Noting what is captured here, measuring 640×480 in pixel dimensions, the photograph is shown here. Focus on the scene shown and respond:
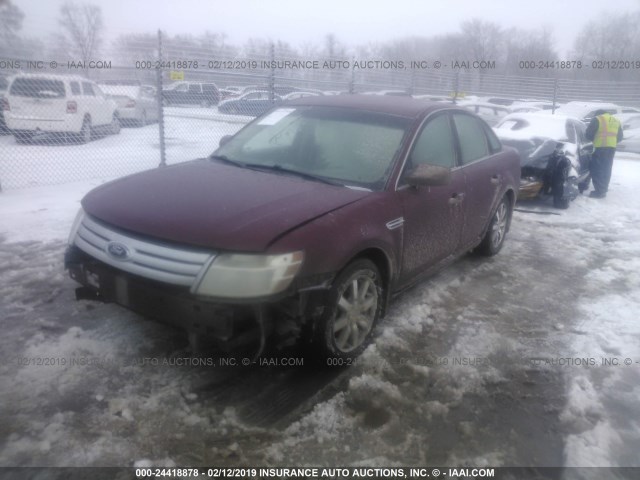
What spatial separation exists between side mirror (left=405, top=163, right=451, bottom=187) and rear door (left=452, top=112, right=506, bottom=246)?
0.93 meters

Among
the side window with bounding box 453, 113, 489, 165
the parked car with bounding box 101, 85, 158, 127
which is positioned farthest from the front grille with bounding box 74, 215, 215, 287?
the parked car with bounding box 101, 85, 158, 127

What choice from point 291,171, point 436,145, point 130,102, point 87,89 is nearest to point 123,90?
point 130,102

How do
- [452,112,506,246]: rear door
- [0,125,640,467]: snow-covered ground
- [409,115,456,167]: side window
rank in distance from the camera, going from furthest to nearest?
[452,112,506,246]: rear door → [409,115,456,167]: side window → [0,125,640,467]: snow-covered ground

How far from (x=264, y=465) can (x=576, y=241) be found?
17.9 feet

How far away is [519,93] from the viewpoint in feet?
71.9

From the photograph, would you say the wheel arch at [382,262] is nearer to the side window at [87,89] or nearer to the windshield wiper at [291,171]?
the windshield wiper at [291,171]

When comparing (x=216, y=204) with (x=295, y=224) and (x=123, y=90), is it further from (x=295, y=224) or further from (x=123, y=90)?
(x=123, y=90)

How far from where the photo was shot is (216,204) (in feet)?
8.85

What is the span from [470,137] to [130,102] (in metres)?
12.1

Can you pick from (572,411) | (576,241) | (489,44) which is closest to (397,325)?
(572,411)

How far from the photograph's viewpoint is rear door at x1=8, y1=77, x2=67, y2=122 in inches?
352

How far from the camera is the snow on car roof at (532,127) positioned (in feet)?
27.3

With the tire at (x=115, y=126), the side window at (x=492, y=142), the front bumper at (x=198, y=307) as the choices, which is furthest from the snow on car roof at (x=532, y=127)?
the tire at (x=115, y=126)

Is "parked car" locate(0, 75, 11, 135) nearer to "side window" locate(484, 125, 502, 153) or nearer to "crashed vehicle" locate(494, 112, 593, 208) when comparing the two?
"side window" locate(484, 125, 502, 153)
